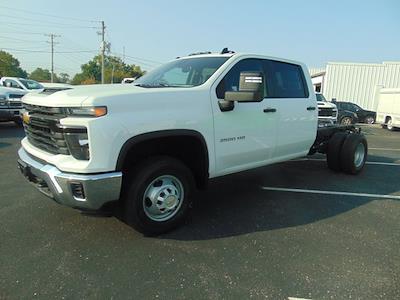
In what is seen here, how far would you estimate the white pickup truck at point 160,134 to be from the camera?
3.01 metres

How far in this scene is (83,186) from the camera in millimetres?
2984

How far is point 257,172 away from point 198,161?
9.56 ft

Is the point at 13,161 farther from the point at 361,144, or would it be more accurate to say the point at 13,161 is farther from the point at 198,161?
the point at 361,144

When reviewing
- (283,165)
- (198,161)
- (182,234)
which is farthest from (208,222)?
(283,165)

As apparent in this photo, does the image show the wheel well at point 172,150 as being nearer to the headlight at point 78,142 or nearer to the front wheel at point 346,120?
the headlight at point 78,142

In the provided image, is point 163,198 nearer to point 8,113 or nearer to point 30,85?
point 8,113

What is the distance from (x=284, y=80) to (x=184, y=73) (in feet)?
5.17

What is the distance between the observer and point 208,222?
4074mm

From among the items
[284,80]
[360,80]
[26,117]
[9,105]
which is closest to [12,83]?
[9,105]

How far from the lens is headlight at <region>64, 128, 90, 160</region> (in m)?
2.96

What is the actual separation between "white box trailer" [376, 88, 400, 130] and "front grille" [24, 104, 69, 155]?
63.7 feet

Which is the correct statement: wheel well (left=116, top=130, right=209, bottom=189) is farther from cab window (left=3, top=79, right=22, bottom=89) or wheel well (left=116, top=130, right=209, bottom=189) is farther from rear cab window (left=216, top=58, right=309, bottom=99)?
cab window (left=3, top=79, right=22, bottom=89)

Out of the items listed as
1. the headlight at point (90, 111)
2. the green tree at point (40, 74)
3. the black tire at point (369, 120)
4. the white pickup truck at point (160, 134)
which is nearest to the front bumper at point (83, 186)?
→ the white pickup truck at point (160, 134)

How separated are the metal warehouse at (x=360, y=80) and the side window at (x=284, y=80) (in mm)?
25108
